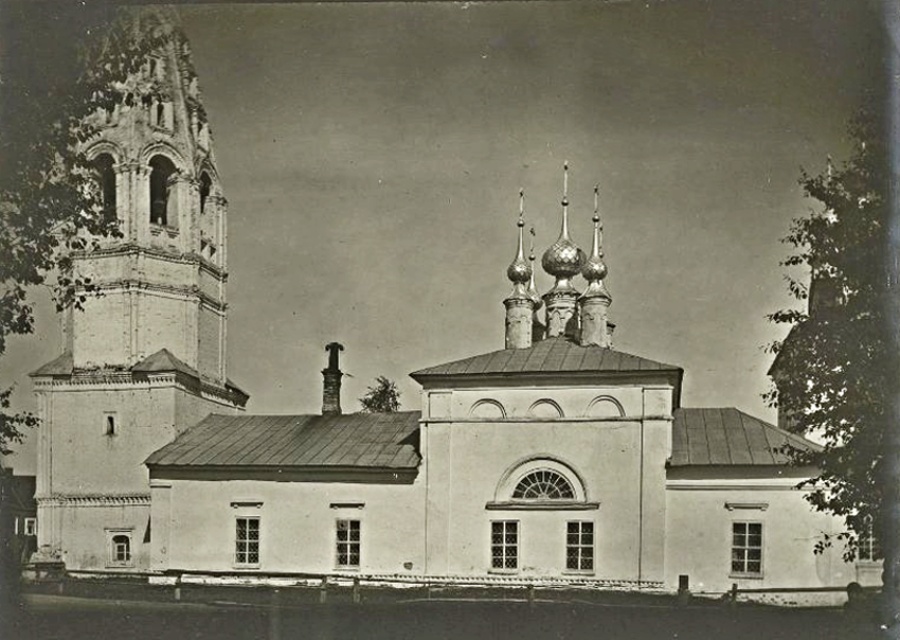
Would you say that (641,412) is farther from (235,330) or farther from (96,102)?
(96,102)

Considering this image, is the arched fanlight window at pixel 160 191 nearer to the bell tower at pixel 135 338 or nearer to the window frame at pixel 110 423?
the bell tower at pixel 135 338

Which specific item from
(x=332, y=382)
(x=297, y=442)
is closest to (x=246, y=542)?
(x=297, y=442)

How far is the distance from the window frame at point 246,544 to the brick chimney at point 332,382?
1.56 meters

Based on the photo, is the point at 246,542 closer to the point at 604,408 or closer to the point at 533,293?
the point at 604,408

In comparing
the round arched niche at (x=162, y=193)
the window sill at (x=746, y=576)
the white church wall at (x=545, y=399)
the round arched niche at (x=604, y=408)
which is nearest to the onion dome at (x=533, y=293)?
the white church wall at (x=545, y=399)

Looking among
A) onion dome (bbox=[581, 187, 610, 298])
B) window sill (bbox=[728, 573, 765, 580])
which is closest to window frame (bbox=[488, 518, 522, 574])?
window sill (bbox=[728, 573, 765, 580])

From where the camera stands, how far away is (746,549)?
1160cm

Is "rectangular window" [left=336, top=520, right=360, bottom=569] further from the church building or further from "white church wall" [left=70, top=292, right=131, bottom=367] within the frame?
"white church wall" [left=70, top=292, right=131, bottom=367]

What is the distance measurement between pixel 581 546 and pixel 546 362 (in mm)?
2184

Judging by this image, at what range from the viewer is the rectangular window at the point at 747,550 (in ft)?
37.8

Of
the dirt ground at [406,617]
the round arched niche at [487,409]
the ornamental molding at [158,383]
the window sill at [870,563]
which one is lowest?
the dirt ground at [406,617]

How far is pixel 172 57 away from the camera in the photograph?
10656 millimetres

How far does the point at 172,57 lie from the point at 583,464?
251 inches

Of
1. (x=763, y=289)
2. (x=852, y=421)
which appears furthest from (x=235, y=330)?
(x=852, y=421)
